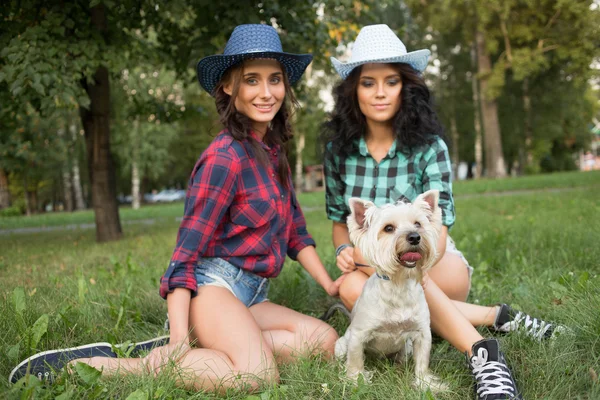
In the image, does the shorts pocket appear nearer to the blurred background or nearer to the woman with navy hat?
the woman with navy hat

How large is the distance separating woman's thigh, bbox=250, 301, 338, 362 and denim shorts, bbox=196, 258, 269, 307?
148 mm

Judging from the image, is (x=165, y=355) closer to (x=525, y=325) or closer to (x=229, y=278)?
(x=229, y=278)

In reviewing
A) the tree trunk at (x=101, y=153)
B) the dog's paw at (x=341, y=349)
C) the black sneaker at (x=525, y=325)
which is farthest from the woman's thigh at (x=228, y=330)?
the tree trunk at (x=101, y=153)

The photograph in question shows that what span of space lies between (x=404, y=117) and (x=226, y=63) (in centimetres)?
124

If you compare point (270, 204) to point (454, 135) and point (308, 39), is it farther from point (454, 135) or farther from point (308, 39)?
point (454, 135)

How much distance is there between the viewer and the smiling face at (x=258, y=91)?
3119 millimetres

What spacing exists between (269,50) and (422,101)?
1114 mm

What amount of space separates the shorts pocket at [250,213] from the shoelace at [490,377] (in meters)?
1.46

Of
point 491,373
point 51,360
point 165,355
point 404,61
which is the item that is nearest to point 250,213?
point 165,355

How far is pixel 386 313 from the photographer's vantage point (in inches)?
103

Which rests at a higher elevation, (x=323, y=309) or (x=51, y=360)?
(x=51, y=360)

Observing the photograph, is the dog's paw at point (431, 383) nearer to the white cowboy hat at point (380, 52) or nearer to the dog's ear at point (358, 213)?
the dog's ear at point (358, 213)

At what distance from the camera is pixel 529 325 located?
3.03 metres

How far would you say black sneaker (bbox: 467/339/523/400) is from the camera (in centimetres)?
227
